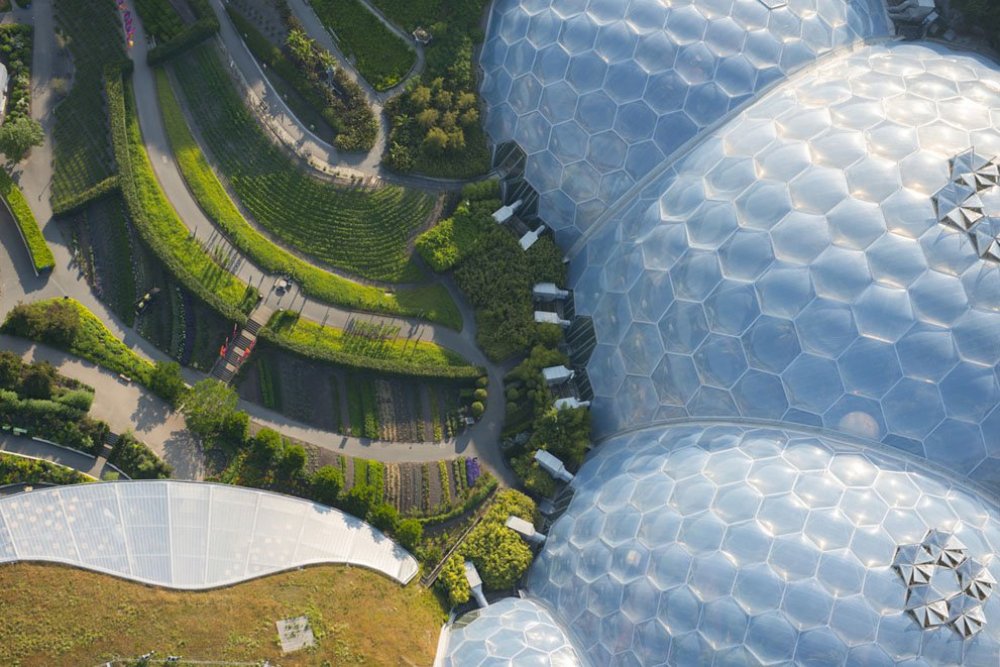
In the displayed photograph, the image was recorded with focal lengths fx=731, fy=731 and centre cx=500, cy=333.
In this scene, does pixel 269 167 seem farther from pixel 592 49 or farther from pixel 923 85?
pixel 923 85

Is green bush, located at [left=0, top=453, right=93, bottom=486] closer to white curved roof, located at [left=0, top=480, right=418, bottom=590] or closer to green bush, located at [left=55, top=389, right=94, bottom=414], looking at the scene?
white curved roof, located at [left=0, top=480, right=418, bottom=590]

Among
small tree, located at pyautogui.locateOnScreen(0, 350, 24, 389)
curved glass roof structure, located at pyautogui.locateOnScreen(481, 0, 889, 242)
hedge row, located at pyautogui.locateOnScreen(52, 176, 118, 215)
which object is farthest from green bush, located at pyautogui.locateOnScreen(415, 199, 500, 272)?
small tree, located at pyautogui.locateOnScreen(0, 350, 24, 389)

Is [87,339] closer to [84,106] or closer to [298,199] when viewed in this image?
[298,199]

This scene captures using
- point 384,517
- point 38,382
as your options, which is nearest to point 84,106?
point 38,382

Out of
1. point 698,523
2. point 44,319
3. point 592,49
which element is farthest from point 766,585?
point 44,319

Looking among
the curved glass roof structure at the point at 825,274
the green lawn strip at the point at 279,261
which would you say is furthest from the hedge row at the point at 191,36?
the curved glass roof structure at the point at 825,274

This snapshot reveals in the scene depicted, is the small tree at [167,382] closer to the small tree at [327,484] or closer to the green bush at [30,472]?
the green bush at [30,472]
